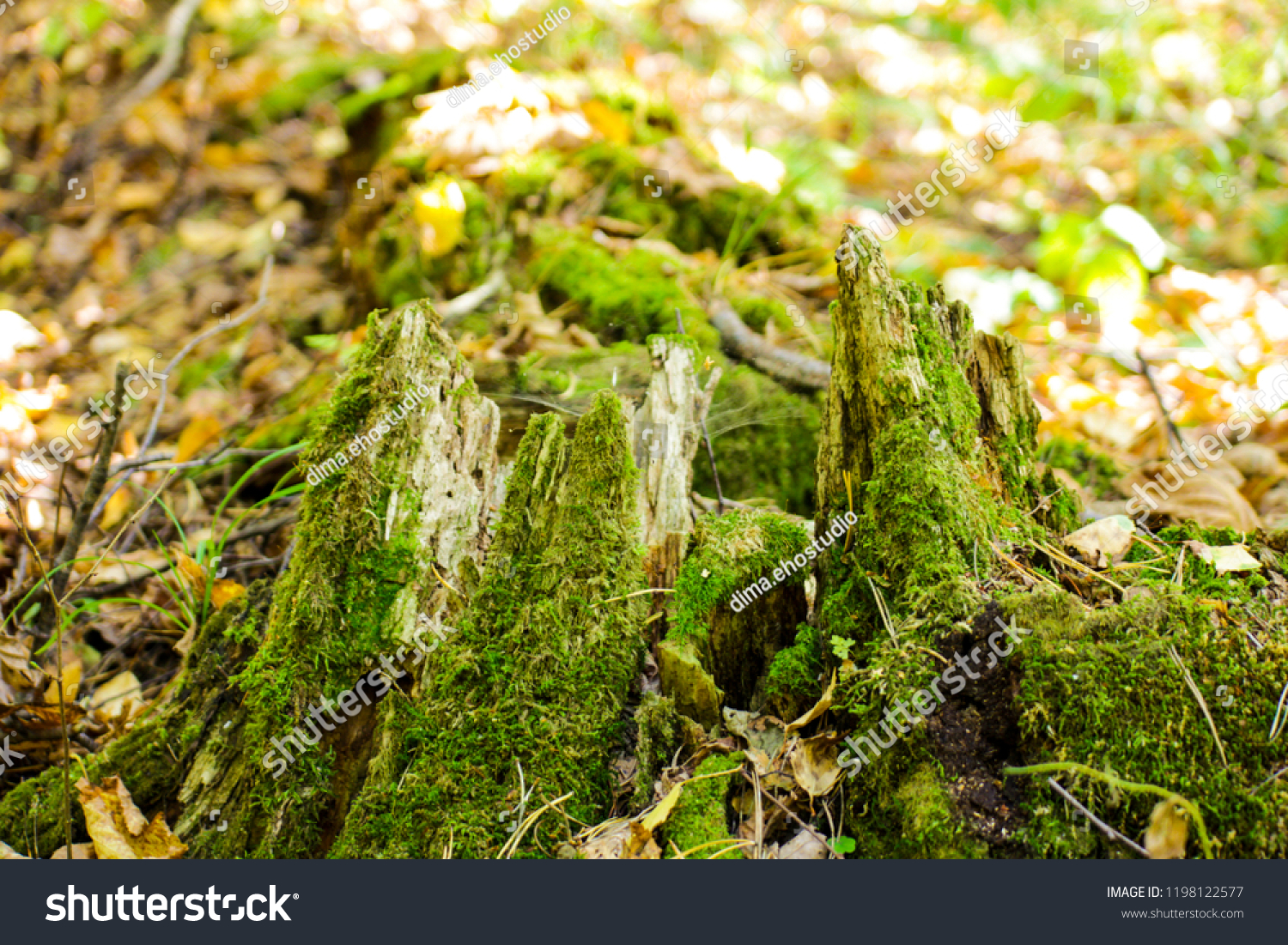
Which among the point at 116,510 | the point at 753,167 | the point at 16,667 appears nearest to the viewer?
the point at 16,667

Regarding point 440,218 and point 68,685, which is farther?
point 440,218

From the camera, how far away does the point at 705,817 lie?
6.28ft

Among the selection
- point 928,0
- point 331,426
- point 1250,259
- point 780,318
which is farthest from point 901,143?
point 331,426

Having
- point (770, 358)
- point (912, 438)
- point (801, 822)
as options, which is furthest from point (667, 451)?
point (770, 358)

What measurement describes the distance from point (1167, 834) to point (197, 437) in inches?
183

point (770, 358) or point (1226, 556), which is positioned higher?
point (1226, 556)

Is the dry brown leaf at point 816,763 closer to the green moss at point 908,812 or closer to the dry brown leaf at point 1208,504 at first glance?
the green moss at point 908,812

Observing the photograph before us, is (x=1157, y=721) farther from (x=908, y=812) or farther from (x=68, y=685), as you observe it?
(x=68, y=685)

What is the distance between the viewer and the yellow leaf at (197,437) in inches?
168

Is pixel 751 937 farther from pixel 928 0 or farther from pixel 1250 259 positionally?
pixel 928 0

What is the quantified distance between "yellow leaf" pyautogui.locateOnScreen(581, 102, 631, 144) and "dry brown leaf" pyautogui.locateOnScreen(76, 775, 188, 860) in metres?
5.28

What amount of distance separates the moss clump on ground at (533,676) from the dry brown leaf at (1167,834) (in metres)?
1.27

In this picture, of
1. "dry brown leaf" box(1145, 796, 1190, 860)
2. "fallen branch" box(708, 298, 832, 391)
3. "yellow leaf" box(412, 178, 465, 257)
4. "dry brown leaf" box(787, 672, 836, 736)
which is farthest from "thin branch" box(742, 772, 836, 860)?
"yellow leaf" box(412, 178, 465, 257)

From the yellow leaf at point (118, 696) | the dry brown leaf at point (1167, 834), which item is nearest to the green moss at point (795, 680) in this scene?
the dry brown leaf at point (1167, 834)
